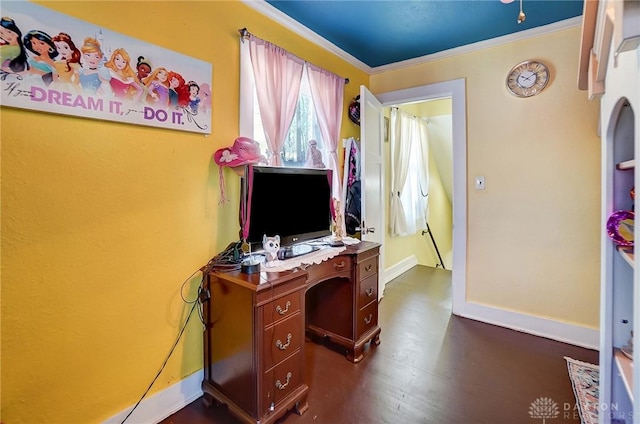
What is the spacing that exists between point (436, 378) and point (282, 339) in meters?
1.08

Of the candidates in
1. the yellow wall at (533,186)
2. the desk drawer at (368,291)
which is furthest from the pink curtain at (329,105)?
the yellow wall at (533,186)

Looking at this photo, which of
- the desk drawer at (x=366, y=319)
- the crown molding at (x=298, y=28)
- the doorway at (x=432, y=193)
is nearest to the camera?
the crown molding at (x=298, y=28)

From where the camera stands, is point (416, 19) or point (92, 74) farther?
point (416, 19)

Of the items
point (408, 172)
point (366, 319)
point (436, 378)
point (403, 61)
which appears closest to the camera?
point (436, 378)

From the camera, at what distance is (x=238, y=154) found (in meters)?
1.74

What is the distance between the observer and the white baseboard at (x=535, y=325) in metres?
2.28

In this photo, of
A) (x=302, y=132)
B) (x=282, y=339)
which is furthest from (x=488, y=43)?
(x=282, y=339)

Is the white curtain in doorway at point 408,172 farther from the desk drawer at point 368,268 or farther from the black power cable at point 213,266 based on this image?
the black power cable at point 213,266

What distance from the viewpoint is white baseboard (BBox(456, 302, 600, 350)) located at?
7.48 feet

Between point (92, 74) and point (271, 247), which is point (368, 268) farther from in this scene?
point (92, 74)

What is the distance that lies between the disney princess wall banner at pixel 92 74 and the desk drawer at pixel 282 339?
46.1 inches

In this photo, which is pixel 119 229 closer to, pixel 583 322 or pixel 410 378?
pixel 410 378

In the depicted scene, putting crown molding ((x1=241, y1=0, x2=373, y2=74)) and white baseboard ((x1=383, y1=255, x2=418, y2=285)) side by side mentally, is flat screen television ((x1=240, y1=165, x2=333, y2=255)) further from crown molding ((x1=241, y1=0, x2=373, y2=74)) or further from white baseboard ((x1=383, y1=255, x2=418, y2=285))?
white baseboard ((x1=383, y1=255, x2=418, y2=285))

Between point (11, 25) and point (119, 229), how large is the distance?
87 cm
